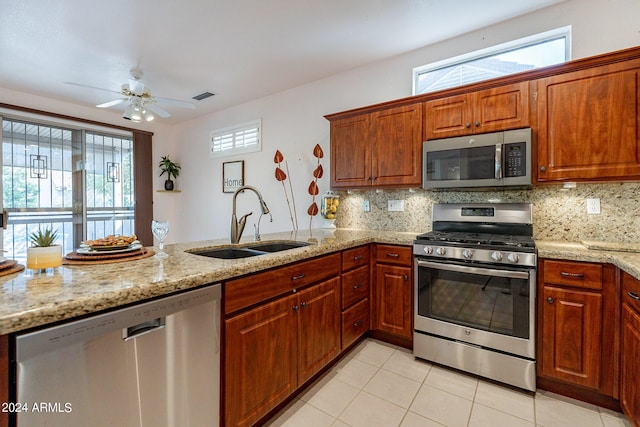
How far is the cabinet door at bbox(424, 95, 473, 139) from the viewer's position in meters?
2.30

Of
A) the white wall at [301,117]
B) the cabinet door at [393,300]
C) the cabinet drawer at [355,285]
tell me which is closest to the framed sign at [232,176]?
the white wall at [301,117]

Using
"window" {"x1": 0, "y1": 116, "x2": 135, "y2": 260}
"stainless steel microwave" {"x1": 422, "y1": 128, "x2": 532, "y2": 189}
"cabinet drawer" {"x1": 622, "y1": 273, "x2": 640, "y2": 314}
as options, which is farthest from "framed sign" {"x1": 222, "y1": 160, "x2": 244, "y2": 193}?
"cabinet drawer" {"x1": 622, "y1": 273, "x2": 640, "y2": 314}

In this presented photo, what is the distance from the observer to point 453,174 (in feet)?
7.61

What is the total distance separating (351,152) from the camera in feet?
9.47

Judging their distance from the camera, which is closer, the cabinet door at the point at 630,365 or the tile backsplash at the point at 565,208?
the cabinet door at the point at 630,365

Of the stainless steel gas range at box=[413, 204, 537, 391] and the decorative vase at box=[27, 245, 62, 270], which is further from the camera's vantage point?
the stainless steel gas range at box=[413, 204, 537, 391]

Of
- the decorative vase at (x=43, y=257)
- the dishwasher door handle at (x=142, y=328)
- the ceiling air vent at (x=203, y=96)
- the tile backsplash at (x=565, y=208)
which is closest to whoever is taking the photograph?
the dishwasher door handle at (x=142, y=328)

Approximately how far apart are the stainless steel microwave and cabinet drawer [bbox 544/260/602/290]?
590 mm

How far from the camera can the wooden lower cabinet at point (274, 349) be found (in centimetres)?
136

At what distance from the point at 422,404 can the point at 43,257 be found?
212 centimetres

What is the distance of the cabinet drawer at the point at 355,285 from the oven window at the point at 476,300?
450 mm

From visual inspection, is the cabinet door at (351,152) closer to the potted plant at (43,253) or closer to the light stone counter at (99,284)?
the light stone counter at (99,284)

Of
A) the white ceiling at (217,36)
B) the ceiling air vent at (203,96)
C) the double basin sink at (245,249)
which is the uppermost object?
the ceiling air vent at (203,96)

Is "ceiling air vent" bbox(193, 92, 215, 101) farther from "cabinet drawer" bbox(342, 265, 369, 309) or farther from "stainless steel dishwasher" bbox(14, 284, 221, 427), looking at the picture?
"stainless steel dishwasher" bbox(14, 284, 221, 427)
